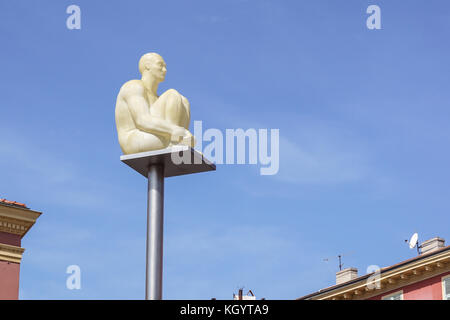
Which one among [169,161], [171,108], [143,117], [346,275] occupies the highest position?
[346,275]

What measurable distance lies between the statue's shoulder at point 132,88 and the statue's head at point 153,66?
40 centimetres

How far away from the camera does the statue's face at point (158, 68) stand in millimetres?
17234

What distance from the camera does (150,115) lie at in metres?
16.7

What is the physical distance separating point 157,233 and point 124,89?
114 inches

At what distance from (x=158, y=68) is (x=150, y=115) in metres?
1.10

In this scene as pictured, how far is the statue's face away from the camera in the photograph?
17.2 metres

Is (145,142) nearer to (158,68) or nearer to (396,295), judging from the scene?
(158,68)

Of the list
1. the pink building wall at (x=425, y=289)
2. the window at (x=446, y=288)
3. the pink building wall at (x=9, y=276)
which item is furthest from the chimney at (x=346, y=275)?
the pink building wall at (x=9, y=276)

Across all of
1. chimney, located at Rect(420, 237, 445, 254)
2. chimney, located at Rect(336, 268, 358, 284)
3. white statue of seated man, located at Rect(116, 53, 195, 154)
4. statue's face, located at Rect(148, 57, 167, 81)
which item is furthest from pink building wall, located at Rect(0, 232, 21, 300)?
chimney, located at Rect(336, 268, 358, 284)

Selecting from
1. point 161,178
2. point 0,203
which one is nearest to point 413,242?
point 0,203

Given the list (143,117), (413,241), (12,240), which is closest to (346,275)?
(413,241)

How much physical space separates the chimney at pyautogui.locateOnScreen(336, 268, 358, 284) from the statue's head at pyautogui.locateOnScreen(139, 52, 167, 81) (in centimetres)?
3701

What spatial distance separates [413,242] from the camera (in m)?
49.0
